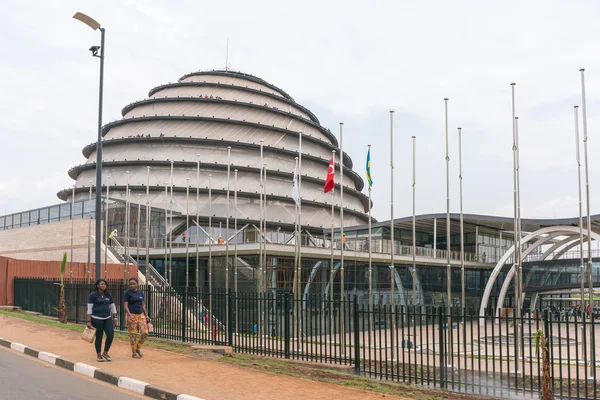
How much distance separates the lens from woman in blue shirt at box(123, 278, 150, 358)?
16.6 meters

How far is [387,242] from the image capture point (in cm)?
5984

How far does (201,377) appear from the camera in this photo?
13727mm

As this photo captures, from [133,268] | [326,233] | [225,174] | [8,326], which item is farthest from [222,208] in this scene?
[8,326]

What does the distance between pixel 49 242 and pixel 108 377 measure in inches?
1617

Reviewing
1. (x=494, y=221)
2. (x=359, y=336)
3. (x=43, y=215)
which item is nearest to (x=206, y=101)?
(x=43, y=215)

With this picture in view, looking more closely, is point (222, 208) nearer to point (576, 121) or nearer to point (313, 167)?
point (313, 167)

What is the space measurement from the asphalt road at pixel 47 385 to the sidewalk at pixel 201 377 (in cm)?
76

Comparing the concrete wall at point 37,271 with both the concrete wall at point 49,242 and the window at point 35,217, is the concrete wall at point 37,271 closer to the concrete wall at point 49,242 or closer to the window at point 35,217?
the concrete wall at point 49,242

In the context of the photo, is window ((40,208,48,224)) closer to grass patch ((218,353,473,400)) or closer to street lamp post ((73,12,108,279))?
street lamp post ((73,12,108,279))

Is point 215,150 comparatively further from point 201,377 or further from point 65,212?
point 201,377

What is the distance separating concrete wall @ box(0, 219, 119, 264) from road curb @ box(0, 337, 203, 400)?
28.3m

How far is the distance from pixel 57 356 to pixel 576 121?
75.4ft

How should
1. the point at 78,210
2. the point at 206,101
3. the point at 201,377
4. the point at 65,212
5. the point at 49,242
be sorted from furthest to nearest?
the point at 206,101 < the point at 65,212 < the point at 78,210 < the point at 49,242 < the point at 201,377

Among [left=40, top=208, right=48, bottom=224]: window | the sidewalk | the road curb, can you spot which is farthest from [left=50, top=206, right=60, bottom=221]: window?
the road curb
